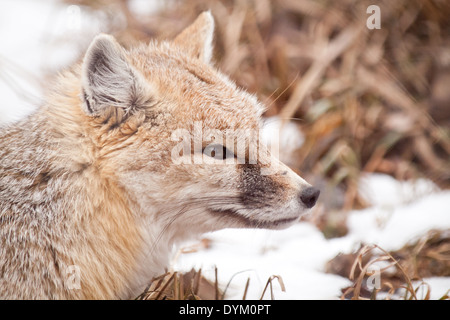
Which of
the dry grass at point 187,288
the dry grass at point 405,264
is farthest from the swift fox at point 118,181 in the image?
the dry grass at point 405,264

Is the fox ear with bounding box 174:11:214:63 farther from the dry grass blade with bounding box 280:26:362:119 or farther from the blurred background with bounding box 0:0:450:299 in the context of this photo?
the dry grass blade with bounding box 280:26:362:119

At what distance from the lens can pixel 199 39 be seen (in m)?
3.11

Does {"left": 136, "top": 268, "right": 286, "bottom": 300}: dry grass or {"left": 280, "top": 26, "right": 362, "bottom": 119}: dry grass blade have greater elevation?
{"left": 280, "top": 26, "right": 362, "bottom": 119}: dry grass blade

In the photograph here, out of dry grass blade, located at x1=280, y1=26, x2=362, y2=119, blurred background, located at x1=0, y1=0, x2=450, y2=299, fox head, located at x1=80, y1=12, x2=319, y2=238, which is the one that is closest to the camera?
fox head, located at x1=80, y1=12, x2=319, y2=238

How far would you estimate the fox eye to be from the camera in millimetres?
2373

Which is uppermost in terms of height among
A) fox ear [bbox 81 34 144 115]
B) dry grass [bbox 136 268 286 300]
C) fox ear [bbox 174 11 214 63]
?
fox ear [bbox 174 11 214 63]

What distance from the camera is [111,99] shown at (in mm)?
2359

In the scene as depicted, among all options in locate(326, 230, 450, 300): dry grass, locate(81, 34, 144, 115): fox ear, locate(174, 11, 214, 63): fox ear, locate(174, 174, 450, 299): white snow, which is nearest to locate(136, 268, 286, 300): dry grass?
locate(174, 174, 450, 299): white snow

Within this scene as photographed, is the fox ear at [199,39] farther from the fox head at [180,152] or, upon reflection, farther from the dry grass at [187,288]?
the dry grass at [187,288]

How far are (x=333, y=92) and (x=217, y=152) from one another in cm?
304

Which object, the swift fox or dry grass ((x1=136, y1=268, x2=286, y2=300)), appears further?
dry grass ((x1=136, y1=268, x2=286, y2=300))

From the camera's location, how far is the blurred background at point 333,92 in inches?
145

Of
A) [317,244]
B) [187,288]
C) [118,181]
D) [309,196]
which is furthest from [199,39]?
[317,244]
